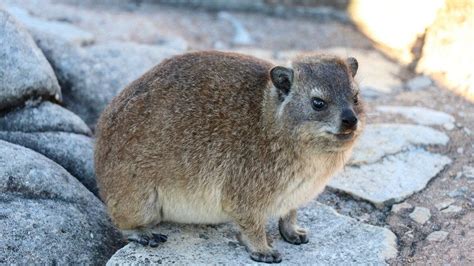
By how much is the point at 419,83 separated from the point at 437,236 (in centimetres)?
356

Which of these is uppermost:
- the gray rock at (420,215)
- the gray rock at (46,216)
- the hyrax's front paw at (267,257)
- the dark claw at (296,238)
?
the gray rock at (420,215)

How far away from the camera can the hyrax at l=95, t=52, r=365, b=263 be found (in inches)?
183

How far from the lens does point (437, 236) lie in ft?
16.6

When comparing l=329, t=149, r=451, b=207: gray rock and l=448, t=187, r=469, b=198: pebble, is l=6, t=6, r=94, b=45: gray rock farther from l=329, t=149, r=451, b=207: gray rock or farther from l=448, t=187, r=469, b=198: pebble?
l=448, t=187, r=469, b=198: pebble

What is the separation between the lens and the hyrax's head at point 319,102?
4449 millimetres

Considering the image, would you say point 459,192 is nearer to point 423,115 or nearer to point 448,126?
point 448,126

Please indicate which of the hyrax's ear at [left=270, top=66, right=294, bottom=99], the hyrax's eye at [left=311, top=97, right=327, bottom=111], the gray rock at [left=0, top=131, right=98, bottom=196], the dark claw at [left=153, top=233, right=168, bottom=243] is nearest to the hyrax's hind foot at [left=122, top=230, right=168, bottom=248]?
the dark claw at [left=153, top=233, right=168, bottom=243]

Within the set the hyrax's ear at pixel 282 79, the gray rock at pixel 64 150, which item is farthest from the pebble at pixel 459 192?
the gray rock at pixel 64 150

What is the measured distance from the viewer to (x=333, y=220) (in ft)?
17.5

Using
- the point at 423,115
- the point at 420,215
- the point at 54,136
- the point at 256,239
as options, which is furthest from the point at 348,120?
the point at 423,115

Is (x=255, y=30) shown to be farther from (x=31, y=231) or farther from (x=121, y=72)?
(x=31, y=231)

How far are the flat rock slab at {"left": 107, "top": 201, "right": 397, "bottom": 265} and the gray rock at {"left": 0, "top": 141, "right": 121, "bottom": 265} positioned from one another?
15.0 inches

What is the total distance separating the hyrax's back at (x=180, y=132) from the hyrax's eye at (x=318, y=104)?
49cm

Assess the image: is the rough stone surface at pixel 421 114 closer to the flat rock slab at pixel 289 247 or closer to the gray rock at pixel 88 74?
the flat rock slab at pixel 289 247
